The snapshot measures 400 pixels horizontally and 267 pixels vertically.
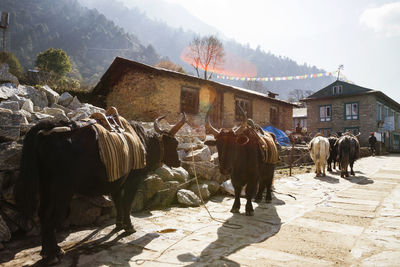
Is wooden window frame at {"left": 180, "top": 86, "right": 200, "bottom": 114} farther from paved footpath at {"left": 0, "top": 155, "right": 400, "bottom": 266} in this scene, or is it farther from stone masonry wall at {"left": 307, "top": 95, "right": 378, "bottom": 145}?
stone masonry wall at {"left": 307, "top": 95, "right": 378, "bottom": 145}

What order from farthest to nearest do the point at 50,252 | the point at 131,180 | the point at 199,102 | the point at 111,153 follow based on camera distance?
the point at 199,102, the point at 131,180, the point at 111,153, the point at 50,252

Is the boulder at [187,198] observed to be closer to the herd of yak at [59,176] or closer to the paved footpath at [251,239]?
the paved footpath at [251,239]

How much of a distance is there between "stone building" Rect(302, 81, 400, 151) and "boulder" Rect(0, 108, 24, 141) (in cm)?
2636

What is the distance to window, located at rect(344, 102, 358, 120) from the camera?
26.8 m

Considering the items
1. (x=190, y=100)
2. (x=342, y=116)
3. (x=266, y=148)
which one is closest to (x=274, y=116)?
(x=190, y=100)

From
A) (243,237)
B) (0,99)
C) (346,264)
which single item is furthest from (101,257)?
(0,99)

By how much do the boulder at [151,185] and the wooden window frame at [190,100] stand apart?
9.39 metres

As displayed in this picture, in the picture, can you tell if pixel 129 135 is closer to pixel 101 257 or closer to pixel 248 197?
pixel 101 257

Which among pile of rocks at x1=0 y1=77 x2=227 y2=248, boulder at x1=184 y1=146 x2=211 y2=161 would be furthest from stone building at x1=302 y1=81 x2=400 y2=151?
pile of rocks at x1=0 y1=77 x2=227 y2=248

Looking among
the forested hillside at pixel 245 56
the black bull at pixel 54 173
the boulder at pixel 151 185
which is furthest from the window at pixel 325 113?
the forested hillside at pixel 245 56

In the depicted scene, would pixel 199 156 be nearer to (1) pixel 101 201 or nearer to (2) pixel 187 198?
(2) pixel 187 198

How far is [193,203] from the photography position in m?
5.40

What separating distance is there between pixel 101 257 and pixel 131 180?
1260 millimetres

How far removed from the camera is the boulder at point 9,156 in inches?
141
